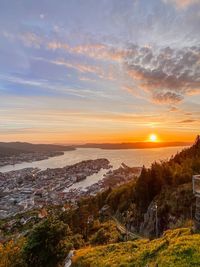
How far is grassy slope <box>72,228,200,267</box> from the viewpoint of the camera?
23.8ft

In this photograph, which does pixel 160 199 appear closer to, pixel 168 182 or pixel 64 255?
pixel 168 182

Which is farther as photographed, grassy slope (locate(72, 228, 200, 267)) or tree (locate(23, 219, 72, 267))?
tree (locate(23, 219, 72, 267))

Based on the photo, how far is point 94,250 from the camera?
1170cm

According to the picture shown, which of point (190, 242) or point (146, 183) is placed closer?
point (190, 242)

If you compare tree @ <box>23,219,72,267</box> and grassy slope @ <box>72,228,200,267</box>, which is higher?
grassy slope @ <box>72,228,200,267</box>

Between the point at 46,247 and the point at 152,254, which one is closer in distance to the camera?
the point at 152,254

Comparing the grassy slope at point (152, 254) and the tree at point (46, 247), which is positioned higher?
the grassy slope at point (152, 254)

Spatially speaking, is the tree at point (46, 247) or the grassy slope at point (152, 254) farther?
the tree at point (46, 247)

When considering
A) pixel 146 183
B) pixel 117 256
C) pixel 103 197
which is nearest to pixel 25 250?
pixel 117 256

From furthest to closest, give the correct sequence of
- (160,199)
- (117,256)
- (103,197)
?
(103,197), (160,199), (117,256)

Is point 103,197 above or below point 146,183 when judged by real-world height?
below

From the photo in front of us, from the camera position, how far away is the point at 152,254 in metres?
8.66

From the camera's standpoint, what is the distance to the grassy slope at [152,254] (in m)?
7.26

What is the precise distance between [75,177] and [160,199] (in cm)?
7647
